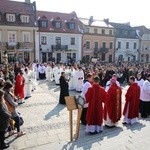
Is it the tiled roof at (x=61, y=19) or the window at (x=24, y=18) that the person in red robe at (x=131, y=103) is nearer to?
the window at (x=24, y=18)

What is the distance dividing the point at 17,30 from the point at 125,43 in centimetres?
2371

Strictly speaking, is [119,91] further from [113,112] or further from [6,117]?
[6,117]

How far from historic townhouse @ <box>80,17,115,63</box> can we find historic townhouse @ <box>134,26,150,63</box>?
889 centimetres

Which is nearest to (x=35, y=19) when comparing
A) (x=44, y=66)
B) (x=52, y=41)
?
(x=52, y=41)

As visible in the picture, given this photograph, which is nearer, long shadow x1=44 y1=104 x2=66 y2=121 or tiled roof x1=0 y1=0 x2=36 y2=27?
long shadow x1=44 y1=104 x2=66 y2=121

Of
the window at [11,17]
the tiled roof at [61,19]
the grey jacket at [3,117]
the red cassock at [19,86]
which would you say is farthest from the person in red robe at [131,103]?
the tiled roof at [61,19]

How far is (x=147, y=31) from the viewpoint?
5041cm

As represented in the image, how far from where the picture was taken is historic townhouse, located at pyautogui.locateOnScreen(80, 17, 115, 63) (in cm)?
4019

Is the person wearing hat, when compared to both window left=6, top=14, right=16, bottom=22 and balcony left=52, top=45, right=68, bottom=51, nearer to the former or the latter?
window left=6, top=14, right=16, bottom=22

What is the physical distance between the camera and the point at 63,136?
730 centimetres

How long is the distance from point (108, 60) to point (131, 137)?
37.8 m

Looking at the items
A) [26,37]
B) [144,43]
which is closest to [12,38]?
[26,37]

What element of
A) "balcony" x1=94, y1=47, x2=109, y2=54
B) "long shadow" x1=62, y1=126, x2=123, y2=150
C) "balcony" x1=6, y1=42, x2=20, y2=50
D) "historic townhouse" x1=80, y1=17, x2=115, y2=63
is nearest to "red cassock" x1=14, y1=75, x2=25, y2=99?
"long shadow" x1=62, y1=126, x2=123, y2=150

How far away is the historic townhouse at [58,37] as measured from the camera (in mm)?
35250
